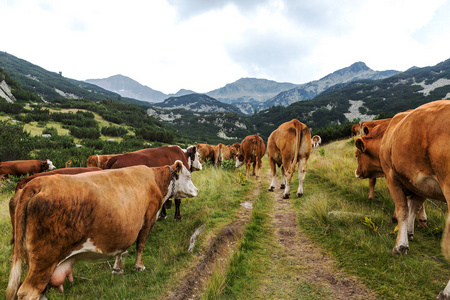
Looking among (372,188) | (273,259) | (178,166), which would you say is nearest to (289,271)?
(273,259)

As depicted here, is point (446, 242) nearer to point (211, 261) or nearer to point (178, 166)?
point (211, 261)

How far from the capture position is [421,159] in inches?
112

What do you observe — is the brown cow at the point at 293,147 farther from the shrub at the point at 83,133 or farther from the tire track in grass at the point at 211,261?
the shrub at the point at 83,133

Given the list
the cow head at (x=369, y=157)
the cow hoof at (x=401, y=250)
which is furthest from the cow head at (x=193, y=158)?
the cow hoof at (x=401, y=250)

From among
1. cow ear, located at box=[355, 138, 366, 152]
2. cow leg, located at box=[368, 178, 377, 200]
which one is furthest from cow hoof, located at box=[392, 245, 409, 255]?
cow leg, located at box=[368, 178, 377, 200]

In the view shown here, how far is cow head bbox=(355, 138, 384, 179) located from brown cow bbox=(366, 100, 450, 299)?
57.4 inches

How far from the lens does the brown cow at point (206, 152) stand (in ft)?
52.9

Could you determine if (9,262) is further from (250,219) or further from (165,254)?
(250,219)

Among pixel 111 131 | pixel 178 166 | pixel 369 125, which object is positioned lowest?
pixel 111 131

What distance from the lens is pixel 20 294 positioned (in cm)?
A: 207

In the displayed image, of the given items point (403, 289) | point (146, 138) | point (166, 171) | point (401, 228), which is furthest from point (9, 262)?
point (146, 138)

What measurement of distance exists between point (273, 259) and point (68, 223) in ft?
10.9

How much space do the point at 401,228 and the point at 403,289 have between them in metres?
1.03

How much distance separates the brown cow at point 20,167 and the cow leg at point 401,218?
14.4 metres
